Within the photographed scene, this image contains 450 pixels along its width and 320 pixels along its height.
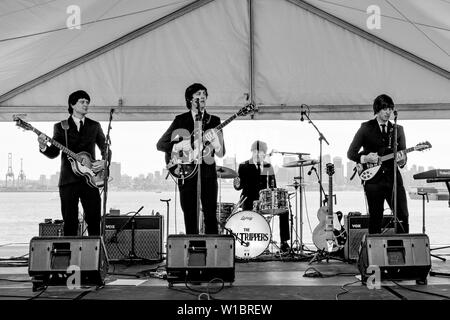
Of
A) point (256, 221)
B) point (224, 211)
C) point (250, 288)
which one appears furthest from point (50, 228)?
point (250, 288)

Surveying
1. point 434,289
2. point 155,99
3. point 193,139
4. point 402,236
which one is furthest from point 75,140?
point 434,289

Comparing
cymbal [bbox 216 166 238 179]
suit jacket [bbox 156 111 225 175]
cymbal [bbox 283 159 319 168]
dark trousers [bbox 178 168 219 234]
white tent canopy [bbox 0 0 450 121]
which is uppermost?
white tent canopy [bbox 0 0 450 121]

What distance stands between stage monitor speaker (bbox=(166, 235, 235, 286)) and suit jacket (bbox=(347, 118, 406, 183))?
5.34ft

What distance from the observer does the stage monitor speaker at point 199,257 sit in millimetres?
3793

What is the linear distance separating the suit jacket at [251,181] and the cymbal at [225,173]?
1.38 ft

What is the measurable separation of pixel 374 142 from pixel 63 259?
9.93 ft

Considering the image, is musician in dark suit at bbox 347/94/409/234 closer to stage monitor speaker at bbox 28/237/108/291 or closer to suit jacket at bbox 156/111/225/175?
suit jacket at bbox 156/111/225/175

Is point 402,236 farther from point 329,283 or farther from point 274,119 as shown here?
point 274,119

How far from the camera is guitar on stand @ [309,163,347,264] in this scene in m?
5.95

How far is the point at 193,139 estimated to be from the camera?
14.3 ft

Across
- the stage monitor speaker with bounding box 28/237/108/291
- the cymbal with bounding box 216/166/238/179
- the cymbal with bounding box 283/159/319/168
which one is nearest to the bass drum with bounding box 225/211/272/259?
the cymbal with bounding box 216/166/238/179

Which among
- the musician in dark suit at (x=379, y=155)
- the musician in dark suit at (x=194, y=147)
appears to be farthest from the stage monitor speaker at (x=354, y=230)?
the musician in dark suit at (x=194, y=147)

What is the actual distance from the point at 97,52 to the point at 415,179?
13.9ft
